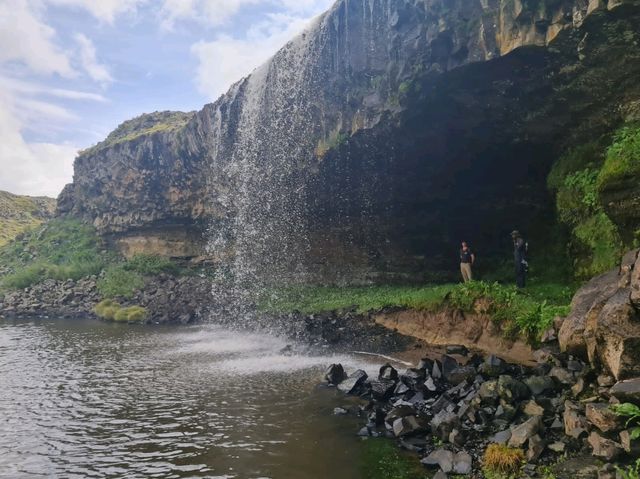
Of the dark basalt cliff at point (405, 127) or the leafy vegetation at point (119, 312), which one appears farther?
the leafy vegetation at point (119, 312)

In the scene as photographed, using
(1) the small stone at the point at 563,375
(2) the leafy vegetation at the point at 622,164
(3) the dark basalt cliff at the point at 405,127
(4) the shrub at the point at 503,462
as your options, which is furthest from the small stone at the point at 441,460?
(2) the leafy vegetation at the point at 622,164

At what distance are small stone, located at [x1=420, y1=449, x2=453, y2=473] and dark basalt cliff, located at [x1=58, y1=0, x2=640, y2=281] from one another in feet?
26.3

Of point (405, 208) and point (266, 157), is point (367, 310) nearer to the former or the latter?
point (405, 208)

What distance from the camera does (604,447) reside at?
23.2ft

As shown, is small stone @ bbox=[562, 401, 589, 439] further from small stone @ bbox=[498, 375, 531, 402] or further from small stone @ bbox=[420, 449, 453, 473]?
small stone @ bbox=[420, 449, 453, 473]

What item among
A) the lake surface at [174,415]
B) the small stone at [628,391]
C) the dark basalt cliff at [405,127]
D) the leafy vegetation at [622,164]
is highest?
the dark basalt cliff at [405,127]

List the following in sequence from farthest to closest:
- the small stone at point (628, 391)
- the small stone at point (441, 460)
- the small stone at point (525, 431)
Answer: the small stone at point (441, 460) < the small stone at point (525, 431) < the small stone at point (628, 391)

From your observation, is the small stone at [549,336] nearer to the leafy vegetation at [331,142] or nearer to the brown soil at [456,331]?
the brown soil at [456,331]

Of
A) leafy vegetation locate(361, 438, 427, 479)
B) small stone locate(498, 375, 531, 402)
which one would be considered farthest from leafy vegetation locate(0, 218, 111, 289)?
small stone locate(498, 375, 531, 402)

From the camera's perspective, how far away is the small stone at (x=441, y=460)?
8352mm

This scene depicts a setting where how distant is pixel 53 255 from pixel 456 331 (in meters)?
48.7

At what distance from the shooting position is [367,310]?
Answer: 23.0m

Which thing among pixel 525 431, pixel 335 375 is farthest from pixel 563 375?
pixel 335 375

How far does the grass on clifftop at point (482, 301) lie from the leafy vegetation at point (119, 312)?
1171cm
